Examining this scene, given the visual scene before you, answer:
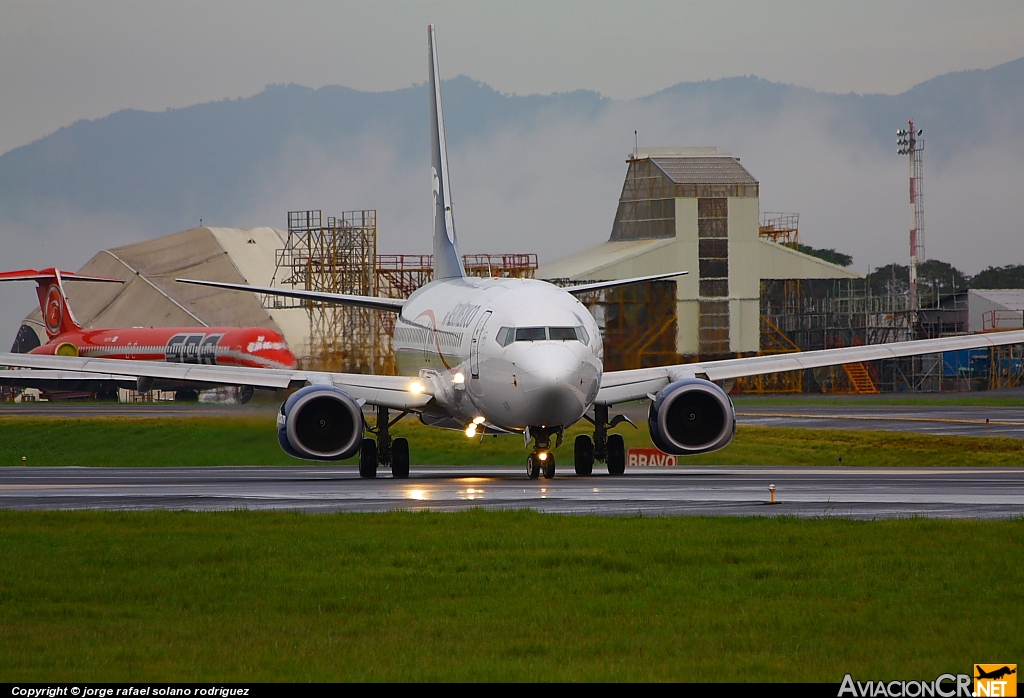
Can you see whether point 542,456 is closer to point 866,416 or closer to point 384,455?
point 384,455

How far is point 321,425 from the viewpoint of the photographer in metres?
29.9

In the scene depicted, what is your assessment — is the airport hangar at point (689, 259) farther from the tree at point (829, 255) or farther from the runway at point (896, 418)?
the tree at point (829, 255)

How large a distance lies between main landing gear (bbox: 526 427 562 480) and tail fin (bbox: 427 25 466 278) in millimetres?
12672

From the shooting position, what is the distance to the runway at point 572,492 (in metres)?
20.8

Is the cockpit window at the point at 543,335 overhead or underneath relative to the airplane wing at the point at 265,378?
overhead

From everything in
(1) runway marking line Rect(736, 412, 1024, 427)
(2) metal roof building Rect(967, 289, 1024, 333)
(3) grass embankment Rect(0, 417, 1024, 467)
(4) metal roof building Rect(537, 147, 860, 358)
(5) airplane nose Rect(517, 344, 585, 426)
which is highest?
(4) metal roof building Rect(537, 147, 860, 358)

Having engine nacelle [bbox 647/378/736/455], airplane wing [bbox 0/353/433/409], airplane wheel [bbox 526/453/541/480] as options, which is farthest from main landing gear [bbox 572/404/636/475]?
airplane wing [bbox 0/353/433/409]

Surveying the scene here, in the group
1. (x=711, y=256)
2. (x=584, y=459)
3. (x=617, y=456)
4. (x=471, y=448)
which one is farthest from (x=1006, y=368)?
(x=584, y=459)

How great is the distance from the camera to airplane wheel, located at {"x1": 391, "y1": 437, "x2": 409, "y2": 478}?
104 feet

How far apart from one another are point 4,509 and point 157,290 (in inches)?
4580

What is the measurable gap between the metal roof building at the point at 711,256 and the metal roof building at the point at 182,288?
143ft

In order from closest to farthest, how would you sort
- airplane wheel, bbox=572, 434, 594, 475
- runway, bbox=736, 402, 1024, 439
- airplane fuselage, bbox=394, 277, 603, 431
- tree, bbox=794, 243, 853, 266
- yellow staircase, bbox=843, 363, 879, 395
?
airplane fuselage, bbox=394, 277, 603, 431 < airplane wheel, bbox=572, 434, 594, 475 < runway, bbox=736, 402, 1024, 439 < yellow staircase, bbox=843, 363, 879, 395 < tree, bbox=794, 243, 853, 266

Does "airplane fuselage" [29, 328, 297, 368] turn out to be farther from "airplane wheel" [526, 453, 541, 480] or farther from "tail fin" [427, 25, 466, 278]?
"airplane wheel" [526, 453, 541, 480]

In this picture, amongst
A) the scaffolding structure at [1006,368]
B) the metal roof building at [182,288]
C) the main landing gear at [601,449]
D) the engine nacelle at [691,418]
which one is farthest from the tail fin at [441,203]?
the metal roof building at [182,288]
